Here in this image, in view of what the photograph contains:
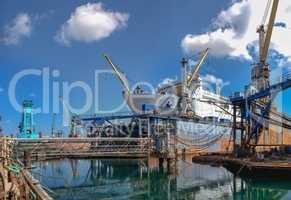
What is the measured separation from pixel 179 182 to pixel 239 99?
716 inches

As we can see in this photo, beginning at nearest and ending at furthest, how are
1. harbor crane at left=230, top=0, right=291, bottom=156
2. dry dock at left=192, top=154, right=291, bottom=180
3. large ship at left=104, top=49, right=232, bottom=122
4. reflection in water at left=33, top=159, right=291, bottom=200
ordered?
reflection in water at left=33, top=159, right=291, bottom=200
dry dock at left=192, top=154, right=291, bottom=180
harbor crane at left=230, top=0, right=291, bottom=156
large ship at left=104, top=49, right=232, bottom=122

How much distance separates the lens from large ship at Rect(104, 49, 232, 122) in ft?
276

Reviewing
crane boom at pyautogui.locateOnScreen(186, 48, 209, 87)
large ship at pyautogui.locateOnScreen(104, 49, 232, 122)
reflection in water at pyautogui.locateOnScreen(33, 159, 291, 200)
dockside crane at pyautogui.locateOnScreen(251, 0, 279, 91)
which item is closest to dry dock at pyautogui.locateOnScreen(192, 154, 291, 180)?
reflection in water at pyautogui.locateOnScreen(33, 159, 291, 200)

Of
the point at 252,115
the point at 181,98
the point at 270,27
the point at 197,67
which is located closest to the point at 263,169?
the point at 252,115

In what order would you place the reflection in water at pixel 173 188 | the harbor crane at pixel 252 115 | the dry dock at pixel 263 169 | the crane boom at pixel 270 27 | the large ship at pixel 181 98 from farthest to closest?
1. the large ship at pixel 181 98
2. the crane boom at pixel 270 27
3. the harbor crane at pixel 252 115
4. the dry dock at pixel 263 169
5. the reflection in water at pixel 173 188

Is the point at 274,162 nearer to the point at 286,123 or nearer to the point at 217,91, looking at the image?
the point at 286,123

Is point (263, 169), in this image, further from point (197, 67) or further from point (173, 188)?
point (197, 67)

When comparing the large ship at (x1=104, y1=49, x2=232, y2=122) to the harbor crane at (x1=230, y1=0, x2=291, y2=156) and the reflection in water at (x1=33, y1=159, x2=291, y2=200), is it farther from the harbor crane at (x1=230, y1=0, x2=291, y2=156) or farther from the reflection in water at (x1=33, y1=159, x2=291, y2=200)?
the reflection in water at (x1=33, y1=159, x2=291, y2=200)

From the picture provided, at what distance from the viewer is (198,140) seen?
76.9 metres

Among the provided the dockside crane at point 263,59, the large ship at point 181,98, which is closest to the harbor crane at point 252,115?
the dockside crane at point 263,59

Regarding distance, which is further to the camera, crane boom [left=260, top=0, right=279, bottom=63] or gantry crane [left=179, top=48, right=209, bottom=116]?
gantry crane [left=179, top=48, right=209, bottom=116]

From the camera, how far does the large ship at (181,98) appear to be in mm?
84125

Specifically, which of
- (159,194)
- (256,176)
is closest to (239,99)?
(256,176)

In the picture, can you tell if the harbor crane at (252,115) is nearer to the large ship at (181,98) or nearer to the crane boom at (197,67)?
the large ship at (181,98)
